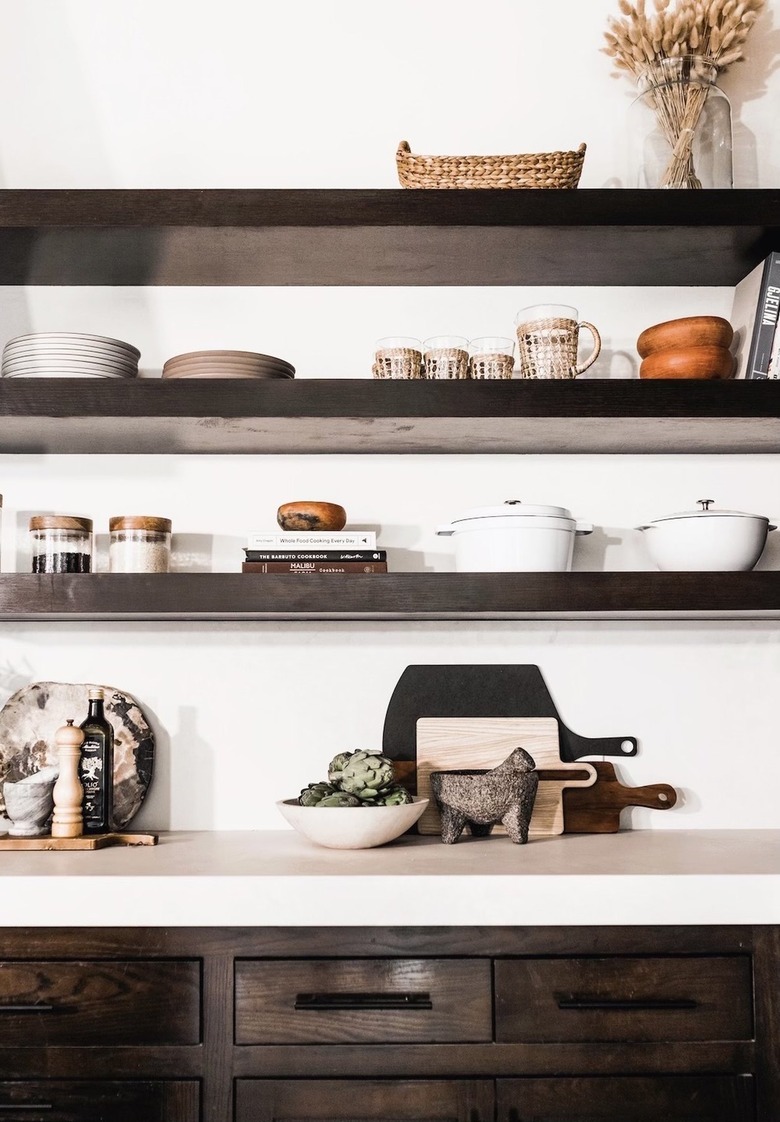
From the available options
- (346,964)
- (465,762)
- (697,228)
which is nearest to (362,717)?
(465,762)

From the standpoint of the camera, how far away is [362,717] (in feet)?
6.77

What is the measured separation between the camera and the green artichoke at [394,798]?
1.78m

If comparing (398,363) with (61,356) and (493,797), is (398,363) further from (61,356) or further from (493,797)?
(493,797)

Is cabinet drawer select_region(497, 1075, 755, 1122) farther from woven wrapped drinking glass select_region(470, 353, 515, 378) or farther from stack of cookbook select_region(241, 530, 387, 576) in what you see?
woven wrapped drinking glass select_region(470, 353, 515, 378)

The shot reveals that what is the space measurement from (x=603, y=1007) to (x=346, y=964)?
40 centimetres

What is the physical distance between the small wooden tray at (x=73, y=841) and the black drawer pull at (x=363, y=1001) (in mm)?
492

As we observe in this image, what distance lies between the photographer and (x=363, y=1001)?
4.92ft

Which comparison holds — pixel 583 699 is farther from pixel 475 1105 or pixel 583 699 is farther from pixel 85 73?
pixel 85 73

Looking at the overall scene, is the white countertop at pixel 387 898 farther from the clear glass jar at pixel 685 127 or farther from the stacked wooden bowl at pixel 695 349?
the clear glass jar at pixel 685 127

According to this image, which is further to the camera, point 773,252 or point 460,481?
point 460,481

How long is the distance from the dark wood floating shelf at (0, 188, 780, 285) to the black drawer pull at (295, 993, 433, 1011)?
1325 millimetres

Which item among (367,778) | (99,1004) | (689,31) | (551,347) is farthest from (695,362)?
(99,1004)

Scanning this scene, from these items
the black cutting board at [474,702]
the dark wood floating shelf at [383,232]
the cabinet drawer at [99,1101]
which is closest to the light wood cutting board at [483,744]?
the black cutting board at [474,702]

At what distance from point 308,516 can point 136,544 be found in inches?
13.3
